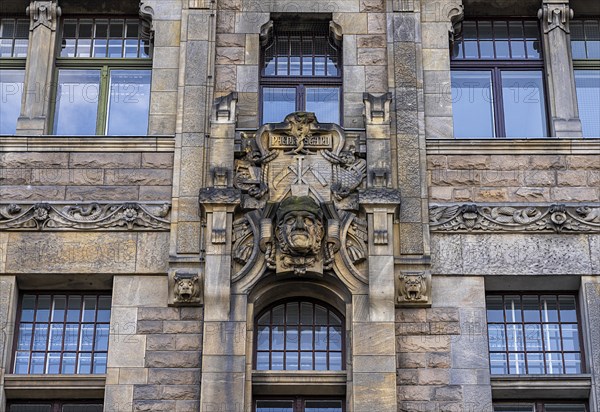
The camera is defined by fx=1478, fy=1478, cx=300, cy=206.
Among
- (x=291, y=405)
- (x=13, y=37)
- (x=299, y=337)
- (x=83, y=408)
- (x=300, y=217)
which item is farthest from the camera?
(x=13, y=37)

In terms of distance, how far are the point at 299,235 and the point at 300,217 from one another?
0.32 meters

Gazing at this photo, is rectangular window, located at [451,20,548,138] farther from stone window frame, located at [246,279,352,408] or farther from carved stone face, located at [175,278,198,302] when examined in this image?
carved stone face, located at [175,278,198,302]

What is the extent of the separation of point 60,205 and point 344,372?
17.4 ft

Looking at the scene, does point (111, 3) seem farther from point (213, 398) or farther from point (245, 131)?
point (213, 398)

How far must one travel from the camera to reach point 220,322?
22.3 m

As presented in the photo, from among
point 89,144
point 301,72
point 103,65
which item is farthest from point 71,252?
point 301,72

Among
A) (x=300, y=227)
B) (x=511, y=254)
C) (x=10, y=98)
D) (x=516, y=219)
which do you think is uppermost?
(x=10, y=98)

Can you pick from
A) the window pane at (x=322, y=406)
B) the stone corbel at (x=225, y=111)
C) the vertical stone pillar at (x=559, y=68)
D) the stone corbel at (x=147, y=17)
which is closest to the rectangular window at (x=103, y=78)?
the stone corbel at (x=147, y=17)

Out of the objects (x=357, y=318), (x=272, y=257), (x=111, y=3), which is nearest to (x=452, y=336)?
(x=357, y=318)

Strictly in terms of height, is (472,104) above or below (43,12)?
below

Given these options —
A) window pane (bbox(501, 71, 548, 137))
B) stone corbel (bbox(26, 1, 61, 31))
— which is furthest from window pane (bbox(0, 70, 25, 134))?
window pane (bbox(501, 71, 548, 137))

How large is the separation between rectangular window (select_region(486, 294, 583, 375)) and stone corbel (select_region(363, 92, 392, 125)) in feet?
11.0

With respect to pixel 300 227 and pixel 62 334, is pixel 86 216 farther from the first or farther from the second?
pixel 300 227

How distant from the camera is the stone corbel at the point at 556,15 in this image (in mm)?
25484
